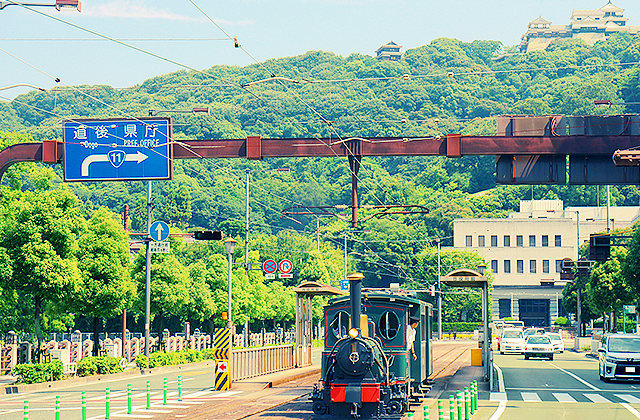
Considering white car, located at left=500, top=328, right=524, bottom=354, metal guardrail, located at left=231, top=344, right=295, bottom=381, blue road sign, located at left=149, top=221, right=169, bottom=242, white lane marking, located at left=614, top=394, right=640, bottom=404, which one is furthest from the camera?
white car, located at left=500, top=328, right=524, bottom=354

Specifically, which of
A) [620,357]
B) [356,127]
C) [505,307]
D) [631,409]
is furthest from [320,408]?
[356,127]

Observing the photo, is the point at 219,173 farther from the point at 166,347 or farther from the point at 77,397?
Result: the point at 77,397

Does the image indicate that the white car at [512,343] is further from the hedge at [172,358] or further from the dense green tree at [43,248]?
the dense green tree at [43,248]

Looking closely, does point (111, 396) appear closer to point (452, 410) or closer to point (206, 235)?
point (206, 235)

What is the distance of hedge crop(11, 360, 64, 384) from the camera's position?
27906 millimetres

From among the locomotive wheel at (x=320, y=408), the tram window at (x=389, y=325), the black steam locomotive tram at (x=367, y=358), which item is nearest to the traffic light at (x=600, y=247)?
the black steam locomotive tram at (x=367, y=358)

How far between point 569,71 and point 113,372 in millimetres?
154502

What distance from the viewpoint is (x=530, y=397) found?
2309 centimetres

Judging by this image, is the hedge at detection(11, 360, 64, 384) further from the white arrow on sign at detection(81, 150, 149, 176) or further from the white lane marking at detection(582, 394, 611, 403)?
the white lane marking at detection(582, 394, 611, 403)

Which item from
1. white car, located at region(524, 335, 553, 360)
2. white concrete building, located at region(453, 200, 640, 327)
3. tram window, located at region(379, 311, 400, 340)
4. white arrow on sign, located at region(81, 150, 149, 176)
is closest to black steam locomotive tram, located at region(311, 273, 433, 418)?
tram window, located at region(379, 311, 400, 340)

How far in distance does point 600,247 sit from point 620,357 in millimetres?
10144

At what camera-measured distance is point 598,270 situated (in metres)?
57.1

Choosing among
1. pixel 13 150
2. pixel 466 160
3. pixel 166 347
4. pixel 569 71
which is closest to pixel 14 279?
pixel 13 150

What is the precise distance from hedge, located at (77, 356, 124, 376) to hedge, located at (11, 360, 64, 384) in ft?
8.06
